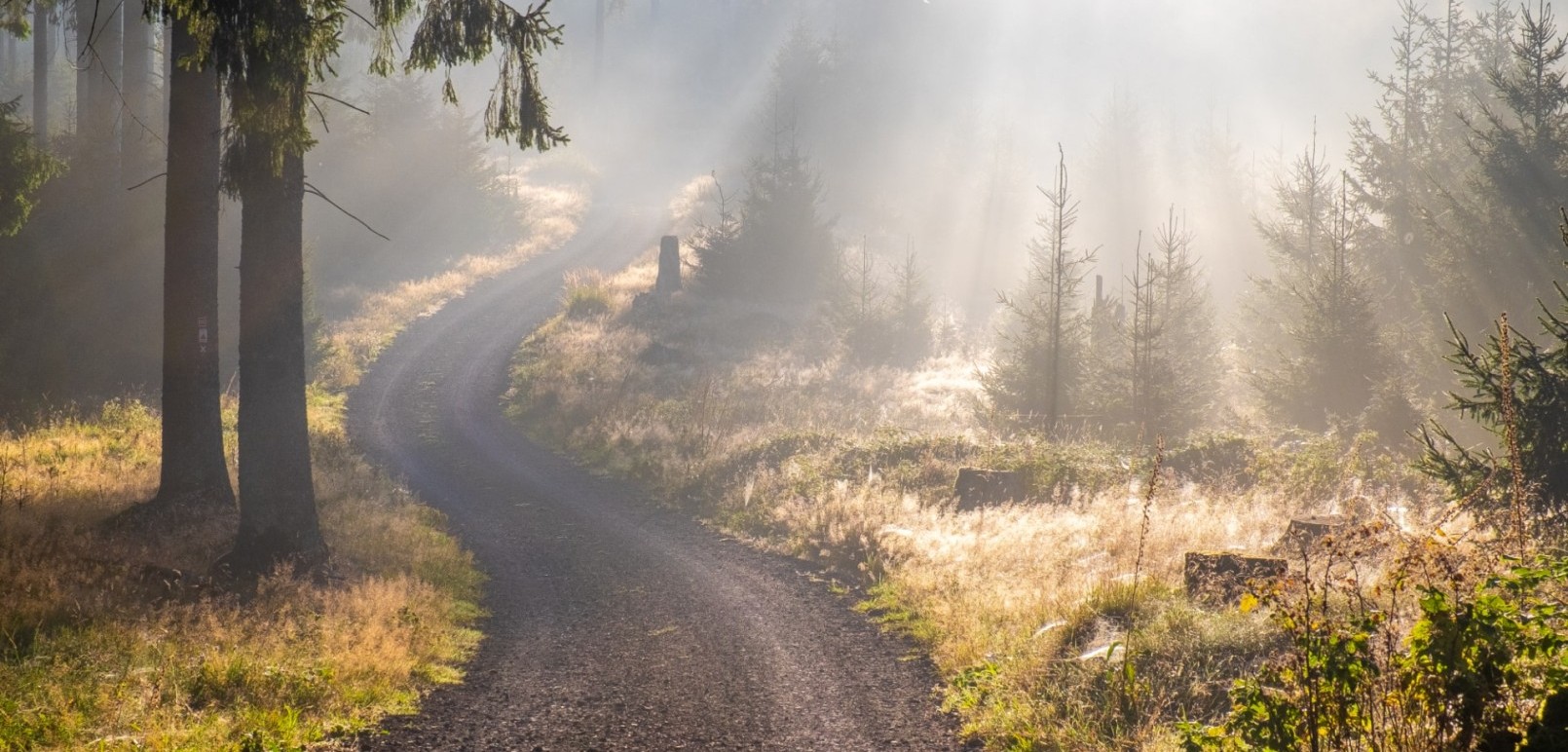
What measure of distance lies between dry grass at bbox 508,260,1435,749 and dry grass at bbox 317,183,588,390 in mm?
5005

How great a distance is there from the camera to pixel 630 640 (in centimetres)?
981

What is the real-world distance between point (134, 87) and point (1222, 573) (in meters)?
22.9

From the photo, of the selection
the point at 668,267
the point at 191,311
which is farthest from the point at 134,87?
the point at 668,267

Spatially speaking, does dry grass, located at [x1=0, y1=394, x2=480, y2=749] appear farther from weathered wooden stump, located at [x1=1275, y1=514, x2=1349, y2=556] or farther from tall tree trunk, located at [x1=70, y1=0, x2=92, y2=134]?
tall tree trunk, located at [x1=70, y1=0, x2=92, y2=134]

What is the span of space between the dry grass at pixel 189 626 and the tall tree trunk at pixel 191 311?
659 millimetres

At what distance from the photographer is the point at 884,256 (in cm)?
5459

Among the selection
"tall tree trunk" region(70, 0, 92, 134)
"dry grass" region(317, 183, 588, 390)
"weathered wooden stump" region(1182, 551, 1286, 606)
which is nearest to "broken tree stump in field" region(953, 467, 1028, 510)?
"weathered wooden stump" region(1182, 551, 1286, 606)

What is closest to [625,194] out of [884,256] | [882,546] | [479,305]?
[884,256]

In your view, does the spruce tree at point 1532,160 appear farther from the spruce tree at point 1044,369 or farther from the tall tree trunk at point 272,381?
the tall tree trunk at point 272,381

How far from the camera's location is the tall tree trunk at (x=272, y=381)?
1000 centimetres

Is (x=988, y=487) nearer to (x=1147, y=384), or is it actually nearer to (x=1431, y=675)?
(x=1147, y=384)

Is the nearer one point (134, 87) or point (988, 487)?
point (988, 487)

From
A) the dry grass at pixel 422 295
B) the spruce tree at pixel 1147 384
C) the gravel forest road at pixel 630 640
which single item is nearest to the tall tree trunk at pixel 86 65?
the dry grass at pixel 422 295

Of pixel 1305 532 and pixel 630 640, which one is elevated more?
pixel 1305 532
